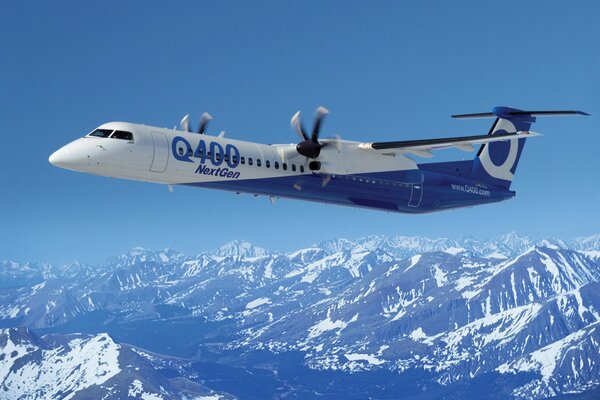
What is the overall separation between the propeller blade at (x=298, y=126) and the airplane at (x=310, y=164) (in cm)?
8

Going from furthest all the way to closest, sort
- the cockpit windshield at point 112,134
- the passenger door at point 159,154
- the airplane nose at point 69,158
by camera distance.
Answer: the passenger door at point 159,154 < the cockpit windshield at point 112,134 < the airplane nose at point 69,158

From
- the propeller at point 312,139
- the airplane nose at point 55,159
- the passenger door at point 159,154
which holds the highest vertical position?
the propeller at point 312,139

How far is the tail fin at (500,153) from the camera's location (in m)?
67.8

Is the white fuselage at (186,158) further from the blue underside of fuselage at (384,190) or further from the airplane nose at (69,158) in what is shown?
the blue underside of fuselage at (384,190)

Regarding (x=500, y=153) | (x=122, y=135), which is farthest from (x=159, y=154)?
(x=500, y=153)

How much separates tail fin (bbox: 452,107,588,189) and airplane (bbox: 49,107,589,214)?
0.35 feet

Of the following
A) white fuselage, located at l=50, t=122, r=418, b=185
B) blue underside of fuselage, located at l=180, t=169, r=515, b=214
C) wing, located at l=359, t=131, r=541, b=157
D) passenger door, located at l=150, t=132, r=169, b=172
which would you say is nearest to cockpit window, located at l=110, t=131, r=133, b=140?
white fuselage, located at l=50, t=122, r=418, b=185

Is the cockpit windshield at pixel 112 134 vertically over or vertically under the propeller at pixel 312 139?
under

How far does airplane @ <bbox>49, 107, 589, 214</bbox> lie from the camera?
44.1 meters

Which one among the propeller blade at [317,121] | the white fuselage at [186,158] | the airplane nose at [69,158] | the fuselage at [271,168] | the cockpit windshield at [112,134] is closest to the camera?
the airplane nose at [69,158]

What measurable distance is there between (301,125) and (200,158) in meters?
9.18

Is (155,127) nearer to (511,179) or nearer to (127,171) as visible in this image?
(127,171)

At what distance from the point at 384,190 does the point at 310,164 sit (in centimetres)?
853

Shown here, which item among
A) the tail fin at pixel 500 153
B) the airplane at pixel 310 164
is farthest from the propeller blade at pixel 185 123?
the tail fin at pixel 500 153
